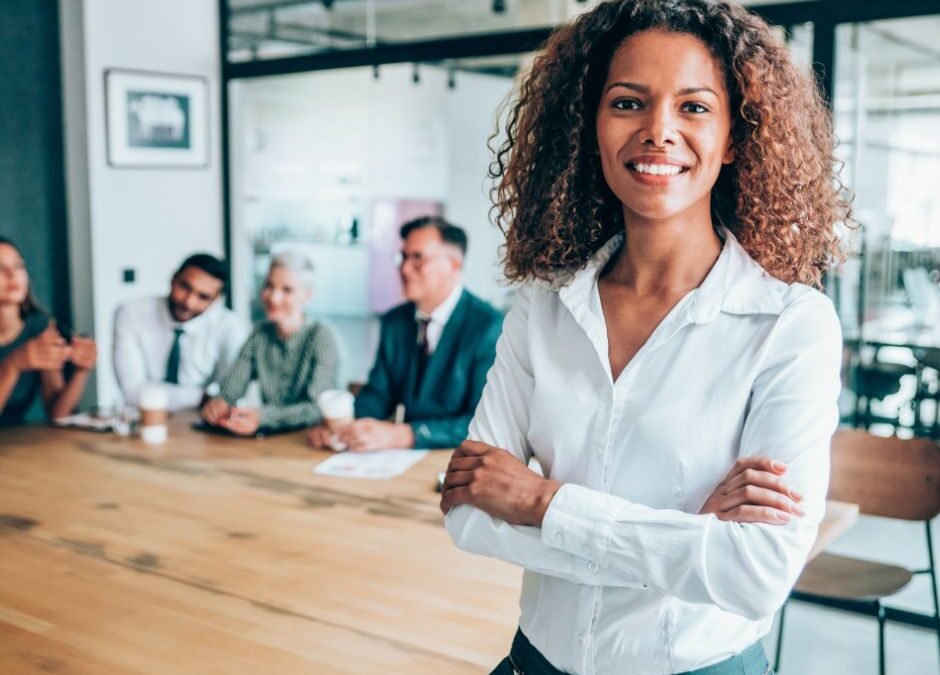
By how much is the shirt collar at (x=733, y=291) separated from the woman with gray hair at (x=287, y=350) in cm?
239

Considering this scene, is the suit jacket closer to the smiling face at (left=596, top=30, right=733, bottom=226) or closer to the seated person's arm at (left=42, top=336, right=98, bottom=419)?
the seated person's arm at (left=42, top=336, right=98, bottom=419)

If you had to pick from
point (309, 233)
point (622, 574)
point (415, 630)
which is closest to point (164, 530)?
point (415, 630)

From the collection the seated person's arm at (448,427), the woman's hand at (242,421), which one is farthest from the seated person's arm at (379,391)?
the woman's hand at (242,421)

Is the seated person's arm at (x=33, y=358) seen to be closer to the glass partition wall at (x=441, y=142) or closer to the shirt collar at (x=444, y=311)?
the shirt collar at (x=444, y=311)

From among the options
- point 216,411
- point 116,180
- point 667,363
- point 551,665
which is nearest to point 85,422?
point 216,411

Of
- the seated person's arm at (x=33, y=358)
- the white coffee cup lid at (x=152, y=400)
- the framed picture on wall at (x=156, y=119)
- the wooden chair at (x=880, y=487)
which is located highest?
the framed picture on wall at (x=156, y=119)

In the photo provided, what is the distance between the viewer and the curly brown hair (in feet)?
3.75

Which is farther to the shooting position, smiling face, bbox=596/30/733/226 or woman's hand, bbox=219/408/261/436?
woman's hand, bbox=219/408/261/436

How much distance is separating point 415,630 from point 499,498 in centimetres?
53

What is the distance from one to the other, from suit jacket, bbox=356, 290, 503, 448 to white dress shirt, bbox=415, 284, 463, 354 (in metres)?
0.02

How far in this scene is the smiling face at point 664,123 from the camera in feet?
3.61

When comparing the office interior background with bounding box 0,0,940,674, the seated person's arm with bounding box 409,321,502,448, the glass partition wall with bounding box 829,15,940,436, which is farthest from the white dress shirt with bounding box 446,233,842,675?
the glass partition wall with bounding box 829,15,940,436

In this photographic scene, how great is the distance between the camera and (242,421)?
10.1 ft

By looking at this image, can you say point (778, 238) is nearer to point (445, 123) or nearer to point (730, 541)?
point (730, 541)
